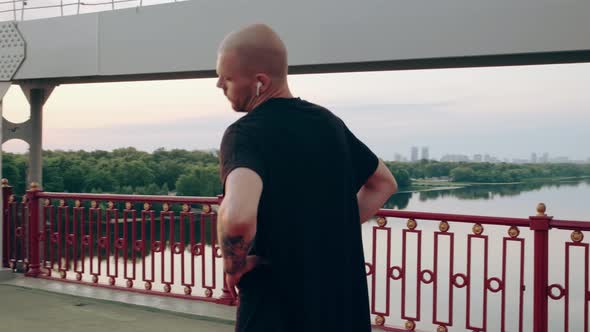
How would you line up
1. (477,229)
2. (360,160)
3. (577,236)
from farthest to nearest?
(477,229) < (577,236) < (360,160)

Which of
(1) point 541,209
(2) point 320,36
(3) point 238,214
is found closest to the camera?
(3) point 238,214

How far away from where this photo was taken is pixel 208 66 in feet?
17.4

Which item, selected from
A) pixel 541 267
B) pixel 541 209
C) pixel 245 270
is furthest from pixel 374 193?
pixel 541 267

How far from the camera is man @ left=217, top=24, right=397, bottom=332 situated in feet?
4.31

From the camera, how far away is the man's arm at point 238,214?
1.22m

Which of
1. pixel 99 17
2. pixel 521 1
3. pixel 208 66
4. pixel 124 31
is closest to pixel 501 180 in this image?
pixel 521 1

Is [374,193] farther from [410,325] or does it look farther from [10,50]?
[10,50]

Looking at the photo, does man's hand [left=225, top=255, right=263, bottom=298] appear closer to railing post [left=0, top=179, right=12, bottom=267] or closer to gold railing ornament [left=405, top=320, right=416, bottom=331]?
gold railing ornament [left=405, top=320, right=416, bottom=331]

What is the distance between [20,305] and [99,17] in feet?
8.79

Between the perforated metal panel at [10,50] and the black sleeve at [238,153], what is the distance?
5671 millimetres

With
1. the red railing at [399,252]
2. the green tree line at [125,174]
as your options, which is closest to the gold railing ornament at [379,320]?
the red railing at [399,252]

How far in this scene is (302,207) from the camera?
135cm

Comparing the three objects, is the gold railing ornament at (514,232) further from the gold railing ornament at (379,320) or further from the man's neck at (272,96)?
the man's neck at (272,96)

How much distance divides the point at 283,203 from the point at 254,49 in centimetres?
34
